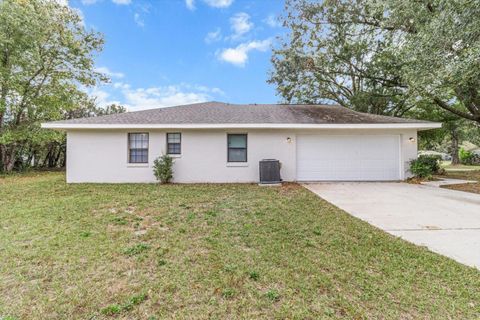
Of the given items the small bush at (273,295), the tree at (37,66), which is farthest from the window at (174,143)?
the tree at (37,66)

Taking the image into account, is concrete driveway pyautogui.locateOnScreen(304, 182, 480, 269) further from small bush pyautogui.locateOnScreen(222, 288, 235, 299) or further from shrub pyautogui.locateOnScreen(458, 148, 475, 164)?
shrub pyautogui.locateOnScreen(458, 148, 475, 164)

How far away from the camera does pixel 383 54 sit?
41.5 feet

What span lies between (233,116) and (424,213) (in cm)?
760

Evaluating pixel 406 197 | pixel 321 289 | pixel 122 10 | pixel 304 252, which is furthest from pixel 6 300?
pixel 122 10

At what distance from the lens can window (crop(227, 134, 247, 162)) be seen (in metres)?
10.3

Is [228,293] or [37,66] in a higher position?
[37,66]

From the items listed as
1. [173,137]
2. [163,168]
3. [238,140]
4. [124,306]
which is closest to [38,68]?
[173,137]

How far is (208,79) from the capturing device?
63.6ft

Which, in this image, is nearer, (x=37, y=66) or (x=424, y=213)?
(x=424, y=213)

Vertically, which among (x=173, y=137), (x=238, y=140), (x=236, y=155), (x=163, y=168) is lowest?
(x=163, y=168)

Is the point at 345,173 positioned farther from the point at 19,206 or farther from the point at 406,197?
the point at 19,206

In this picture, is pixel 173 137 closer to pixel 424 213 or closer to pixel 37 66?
pixel 424 213

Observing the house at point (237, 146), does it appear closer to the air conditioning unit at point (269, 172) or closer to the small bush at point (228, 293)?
the air conditioning unit at point (269, 172)

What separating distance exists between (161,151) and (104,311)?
27.2ft
